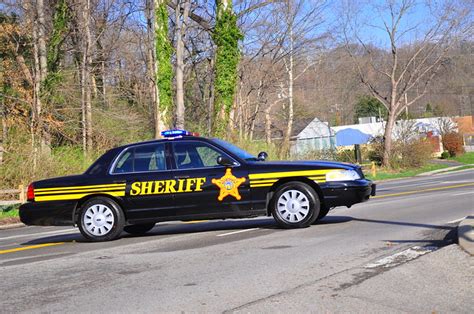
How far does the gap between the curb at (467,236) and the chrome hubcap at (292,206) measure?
7.61 ft

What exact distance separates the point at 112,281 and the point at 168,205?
3.18 m

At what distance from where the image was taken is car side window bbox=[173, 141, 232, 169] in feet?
33.6

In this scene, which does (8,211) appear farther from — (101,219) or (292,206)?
(292,206)

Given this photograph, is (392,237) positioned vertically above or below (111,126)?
below

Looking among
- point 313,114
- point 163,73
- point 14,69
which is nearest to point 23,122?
point 14,69

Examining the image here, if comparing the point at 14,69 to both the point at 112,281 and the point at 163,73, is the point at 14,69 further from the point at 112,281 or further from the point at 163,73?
the point at 112,281

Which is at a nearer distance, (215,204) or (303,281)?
(303,281)

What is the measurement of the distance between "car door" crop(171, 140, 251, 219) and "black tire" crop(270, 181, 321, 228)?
46 cm

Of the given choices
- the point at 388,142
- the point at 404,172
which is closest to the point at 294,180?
the point at 404,172

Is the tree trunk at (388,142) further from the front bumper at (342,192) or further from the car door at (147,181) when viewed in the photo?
the car door at (147,181)

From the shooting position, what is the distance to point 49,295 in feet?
21.2

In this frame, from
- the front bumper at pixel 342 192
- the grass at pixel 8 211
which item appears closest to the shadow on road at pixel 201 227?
the front bumper at pixel 342 192

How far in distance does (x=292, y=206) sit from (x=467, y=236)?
9.25 feet

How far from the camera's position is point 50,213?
1043 centimetres
